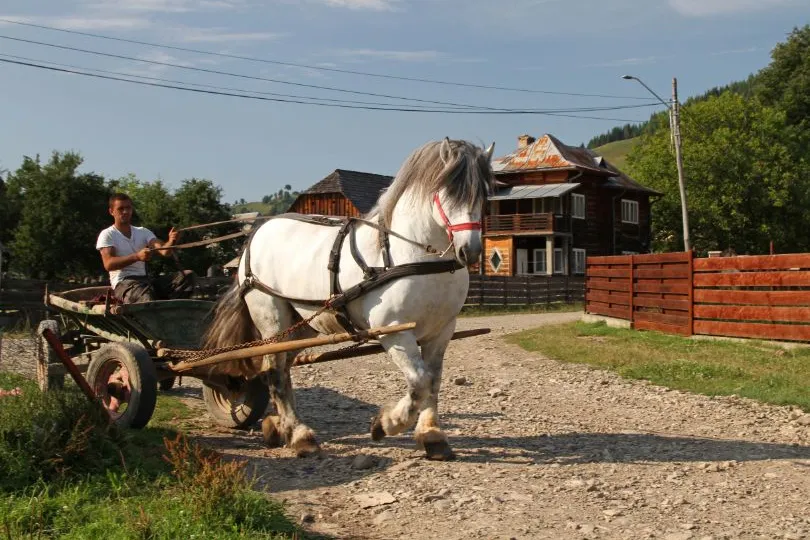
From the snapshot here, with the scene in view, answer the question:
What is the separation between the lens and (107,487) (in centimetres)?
489

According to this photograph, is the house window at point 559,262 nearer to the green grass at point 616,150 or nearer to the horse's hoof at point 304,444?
the horse's hoof at point 304,444

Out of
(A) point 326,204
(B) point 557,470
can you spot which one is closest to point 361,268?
(B) point 557,470

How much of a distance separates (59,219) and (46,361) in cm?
2695

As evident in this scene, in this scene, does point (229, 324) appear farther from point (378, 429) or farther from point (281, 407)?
point (378, 429)

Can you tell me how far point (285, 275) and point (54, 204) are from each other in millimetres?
27253

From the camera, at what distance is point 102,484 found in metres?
4.90

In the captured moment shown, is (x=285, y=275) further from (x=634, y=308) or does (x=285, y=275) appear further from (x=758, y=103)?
(x=758, y=103)

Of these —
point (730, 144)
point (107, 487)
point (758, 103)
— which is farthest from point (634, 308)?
point (758, 103)

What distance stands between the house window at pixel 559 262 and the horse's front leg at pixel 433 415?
141 feet

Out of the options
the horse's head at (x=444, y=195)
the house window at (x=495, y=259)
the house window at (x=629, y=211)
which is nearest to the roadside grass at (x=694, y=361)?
the horse's head at (x=444, y=195)

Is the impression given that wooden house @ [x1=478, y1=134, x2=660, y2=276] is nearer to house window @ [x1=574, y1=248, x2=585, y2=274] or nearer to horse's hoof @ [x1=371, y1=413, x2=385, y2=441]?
house window @ [x1=574, y1=248, x2=585, y2=274]

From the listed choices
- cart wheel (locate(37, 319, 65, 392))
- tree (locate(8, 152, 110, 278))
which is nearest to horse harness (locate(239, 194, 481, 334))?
cart wheel (locate(37, 319, 65, 392))

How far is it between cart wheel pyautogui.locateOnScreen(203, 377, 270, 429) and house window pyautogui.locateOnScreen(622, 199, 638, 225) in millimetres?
47727

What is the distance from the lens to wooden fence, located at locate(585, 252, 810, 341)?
43.2 ft
